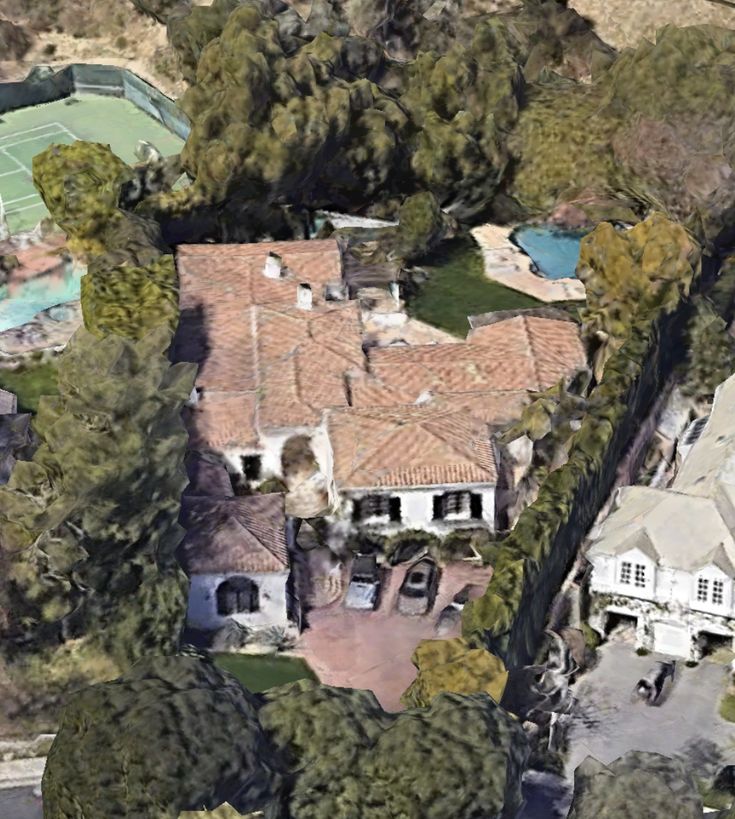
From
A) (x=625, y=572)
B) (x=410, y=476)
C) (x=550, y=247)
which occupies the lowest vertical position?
(x=550, y=247)

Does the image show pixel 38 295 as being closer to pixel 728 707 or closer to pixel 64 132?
pixel 64 132

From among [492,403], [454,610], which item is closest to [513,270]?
[492,403]

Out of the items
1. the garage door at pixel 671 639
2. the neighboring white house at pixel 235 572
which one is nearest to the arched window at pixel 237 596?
the neighboring white house at pixel 235 572

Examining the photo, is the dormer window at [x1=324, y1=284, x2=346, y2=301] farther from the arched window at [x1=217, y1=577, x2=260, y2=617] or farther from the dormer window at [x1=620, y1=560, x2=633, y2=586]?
the dormer window at [x1=620, y1=560, x2=633, y2=586]

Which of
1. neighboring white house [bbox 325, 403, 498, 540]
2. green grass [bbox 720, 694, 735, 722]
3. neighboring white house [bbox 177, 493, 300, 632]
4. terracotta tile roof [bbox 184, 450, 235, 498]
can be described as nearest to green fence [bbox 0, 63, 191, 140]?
terracotta tile roof [bbox 184, 450, 235, 498]

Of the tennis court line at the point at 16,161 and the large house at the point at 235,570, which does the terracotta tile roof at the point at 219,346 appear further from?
the tennis court line at the point at 16,161

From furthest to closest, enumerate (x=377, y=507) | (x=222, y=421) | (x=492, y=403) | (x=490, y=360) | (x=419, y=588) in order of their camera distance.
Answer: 1. (x=490, y=360)
2. (x=492, y=403)
3. (x=222, y=421)
4. (x=377, y=507)
5. (x=419, y=588)
